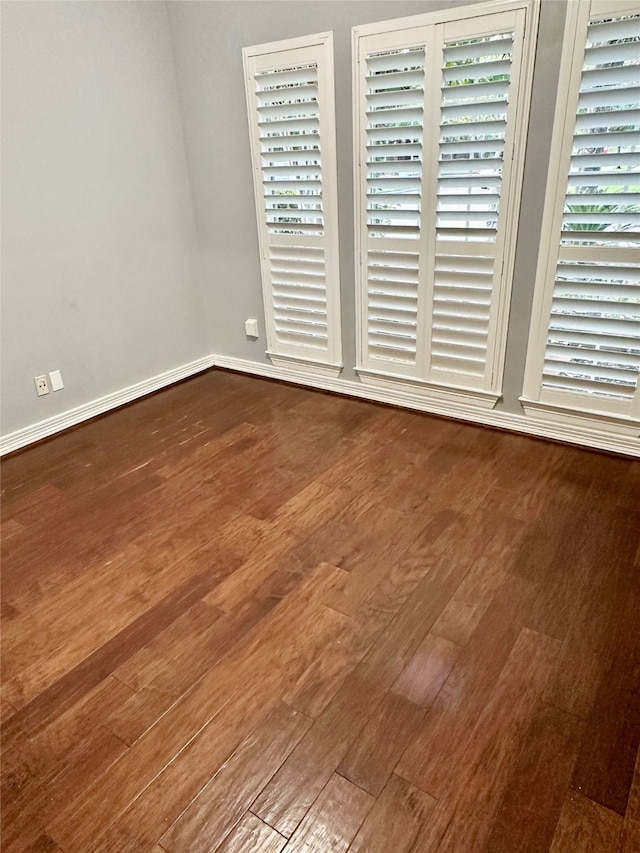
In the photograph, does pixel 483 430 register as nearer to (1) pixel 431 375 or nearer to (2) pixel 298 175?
(1) pixel 431 375

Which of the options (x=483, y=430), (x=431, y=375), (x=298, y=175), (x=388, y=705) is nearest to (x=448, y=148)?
(x=298, y=175)

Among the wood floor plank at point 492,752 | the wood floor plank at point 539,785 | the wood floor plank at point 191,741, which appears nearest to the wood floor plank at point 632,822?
the wood floor plank at point 539,785

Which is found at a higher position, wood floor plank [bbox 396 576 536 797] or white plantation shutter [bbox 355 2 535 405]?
white plantation shutter [bbox 355 2 535 405]

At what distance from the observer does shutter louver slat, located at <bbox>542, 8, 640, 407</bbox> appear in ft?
6.72

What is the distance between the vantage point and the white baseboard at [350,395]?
103 inches

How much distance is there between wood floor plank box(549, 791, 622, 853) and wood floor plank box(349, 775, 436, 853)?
0.89ft

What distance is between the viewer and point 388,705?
1438 millimetres

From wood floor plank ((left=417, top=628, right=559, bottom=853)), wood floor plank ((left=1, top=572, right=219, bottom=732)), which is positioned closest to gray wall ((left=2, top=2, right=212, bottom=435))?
wood floor plank ((left=1, top=572, right=219, bottom=732))

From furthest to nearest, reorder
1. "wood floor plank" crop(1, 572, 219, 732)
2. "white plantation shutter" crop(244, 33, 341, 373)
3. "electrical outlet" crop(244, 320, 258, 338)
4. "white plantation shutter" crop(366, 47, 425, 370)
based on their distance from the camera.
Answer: "electrical outlet" crop(244, 320, 258, 338) < "white plantation shutter" crop(244, 33, 341, 373) < "white plantation shutter" crop(366, 47, 425, 370) < "wood floor plank" crop(1, 572, 219, 732)

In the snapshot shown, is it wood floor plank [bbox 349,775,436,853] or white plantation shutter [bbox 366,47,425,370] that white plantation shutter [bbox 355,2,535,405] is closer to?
white plantation shutter [bbox 366,47,425,370]

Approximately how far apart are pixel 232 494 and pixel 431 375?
1285mm

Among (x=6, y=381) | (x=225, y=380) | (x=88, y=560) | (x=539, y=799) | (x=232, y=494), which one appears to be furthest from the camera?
(x=225, y=380)

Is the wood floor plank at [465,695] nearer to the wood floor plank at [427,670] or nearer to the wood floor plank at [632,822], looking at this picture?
the wood floor plank at [427,670]

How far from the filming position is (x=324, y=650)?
1610 mm
